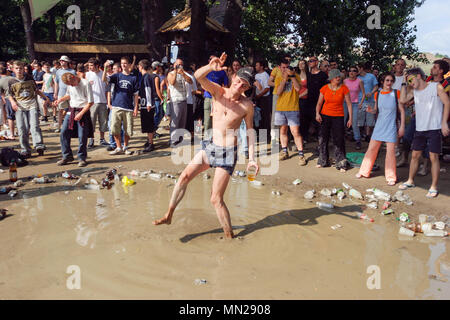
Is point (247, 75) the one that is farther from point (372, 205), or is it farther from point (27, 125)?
point (27, 125)

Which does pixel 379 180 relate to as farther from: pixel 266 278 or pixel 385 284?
pixel 266 278

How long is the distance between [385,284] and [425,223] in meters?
1.91

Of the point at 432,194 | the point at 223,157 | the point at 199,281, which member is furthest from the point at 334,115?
the point at 199,281

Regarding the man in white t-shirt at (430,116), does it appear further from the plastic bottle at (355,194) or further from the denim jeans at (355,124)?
the denim jeans at (355,124)

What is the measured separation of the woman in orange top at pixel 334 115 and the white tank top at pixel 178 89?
316cm

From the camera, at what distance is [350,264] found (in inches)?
166

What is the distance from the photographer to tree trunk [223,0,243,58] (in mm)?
12730

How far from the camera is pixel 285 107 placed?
8.05 metres

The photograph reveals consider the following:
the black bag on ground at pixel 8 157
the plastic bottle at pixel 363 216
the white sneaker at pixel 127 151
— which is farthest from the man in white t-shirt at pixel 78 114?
the plastic bottle at pixel 363 216

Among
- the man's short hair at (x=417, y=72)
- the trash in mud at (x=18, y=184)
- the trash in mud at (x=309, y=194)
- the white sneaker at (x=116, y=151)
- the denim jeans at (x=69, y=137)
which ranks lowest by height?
the trash in mud at (x=309, y=194)

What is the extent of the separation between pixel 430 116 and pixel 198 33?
731cm

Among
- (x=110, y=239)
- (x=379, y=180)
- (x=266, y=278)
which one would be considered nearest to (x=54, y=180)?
(x=110, y=239)

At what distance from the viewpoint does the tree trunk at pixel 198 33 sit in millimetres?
11273

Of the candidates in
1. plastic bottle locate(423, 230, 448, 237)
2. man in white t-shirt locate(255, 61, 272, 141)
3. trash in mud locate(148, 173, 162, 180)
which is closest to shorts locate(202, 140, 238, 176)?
plastic bottle locate(423, 230, 448, 237)
